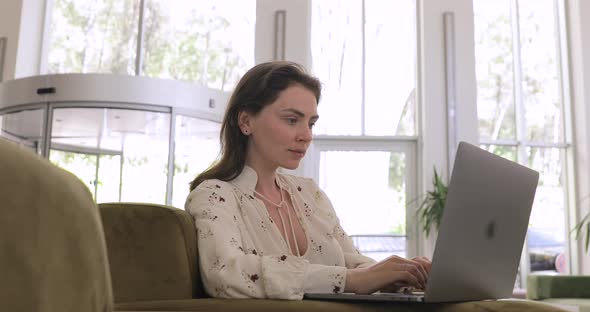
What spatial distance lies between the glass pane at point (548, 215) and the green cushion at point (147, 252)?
6938 mm

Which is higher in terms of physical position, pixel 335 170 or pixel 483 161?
pixel 335 170

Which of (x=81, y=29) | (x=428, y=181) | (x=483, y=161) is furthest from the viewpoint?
(x=81, y=29)

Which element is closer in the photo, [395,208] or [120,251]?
[120,251]

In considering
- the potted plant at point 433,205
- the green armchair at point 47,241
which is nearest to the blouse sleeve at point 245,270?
the green armchair at point 47,241

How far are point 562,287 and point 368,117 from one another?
3114mm

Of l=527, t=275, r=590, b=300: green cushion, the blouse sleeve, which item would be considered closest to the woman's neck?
the blouse sleeve

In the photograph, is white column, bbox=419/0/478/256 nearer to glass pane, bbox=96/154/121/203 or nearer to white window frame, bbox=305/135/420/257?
white window frame, bbox=305/135/420/257

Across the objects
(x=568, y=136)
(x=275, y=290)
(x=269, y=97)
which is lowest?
(x=275, y=290)

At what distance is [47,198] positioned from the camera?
460 mm

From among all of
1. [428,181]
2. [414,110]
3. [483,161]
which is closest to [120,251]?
[483,161]

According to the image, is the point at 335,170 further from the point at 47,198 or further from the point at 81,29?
the point at 47,198

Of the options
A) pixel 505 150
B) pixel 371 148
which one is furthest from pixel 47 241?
pixel 505 150

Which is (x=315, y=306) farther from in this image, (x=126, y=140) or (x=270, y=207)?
(x=126, y=140)

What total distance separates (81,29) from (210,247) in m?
7.52
